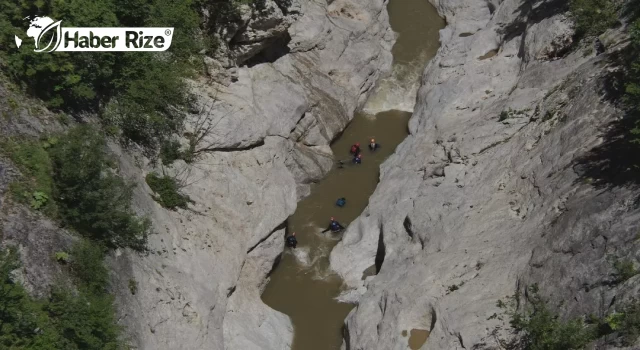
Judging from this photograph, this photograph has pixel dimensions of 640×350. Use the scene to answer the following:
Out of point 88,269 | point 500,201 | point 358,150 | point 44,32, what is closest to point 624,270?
point 500,201

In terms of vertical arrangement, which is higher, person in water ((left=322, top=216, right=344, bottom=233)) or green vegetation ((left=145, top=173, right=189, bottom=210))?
person in water ((left=322, top=216, right=344, bottom=233))

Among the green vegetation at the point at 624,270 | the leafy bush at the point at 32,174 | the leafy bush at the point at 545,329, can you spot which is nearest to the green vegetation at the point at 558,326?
the leafy bush at the point at 545,329

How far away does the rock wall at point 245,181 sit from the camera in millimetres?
18844

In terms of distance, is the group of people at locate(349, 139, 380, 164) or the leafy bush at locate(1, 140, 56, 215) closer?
the leafy bush at locate(1, 140, 56, 215)

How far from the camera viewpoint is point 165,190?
21266 mm

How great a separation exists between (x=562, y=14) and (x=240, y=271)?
16237mm

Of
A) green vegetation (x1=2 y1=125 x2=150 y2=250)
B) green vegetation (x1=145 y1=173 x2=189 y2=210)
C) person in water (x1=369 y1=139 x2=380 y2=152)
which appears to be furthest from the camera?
person in water (x1=369 y1=139 x2=380 y2=152)

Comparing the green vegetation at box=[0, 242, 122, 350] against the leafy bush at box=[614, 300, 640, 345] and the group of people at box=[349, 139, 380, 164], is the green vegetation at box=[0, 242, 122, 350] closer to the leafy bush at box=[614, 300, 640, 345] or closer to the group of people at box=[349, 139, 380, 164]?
the leafy bush at box=[614, 300, 640, 345]

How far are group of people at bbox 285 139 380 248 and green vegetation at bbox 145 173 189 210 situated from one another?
5.52m

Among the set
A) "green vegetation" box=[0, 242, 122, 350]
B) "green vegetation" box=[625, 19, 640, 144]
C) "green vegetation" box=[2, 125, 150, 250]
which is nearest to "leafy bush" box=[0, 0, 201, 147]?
"green vegetation" box=[2, 125, 150, 250]

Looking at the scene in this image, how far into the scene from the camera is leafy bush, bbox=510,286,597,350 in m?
15.3

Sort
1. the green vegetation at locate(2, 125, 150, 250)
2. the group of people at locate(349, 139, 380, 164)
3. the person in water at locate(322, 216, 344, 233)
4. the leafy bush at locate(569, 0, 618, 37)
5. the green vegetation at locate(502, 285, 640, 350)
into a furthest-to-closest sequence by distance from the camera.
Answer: the group of people at locate(349, 139, 380, 164) < the person in water at locate(322, 216, 344, 233) < the leafy bush at locate(569, 0, 618, 37) < the green vegetation at locate(2, 125, 150, 250) < the green vegetation at locate(502, 285, 640, 350)

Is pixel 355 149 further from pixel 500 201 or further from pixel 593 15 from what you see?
pixel 593 15

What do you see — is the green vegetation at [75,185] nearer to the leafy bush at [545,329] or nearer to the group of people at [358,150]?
the leafy bush at [545,329]
